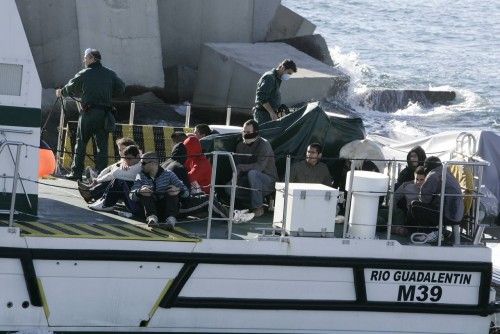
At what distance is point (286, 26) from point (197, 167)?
1586 cm

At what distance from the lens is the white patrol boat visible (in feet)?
31.1

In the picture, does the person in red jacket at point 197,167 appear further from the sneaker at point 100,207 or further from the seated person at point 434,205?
the seated person at point 434,205

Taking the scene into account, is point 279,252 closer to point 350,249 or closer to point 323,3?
point 350,249

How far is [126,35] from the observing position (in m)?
21.1

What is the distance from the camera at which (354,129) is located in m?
12.0

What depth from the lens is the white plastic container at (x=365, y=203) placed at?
10.3m

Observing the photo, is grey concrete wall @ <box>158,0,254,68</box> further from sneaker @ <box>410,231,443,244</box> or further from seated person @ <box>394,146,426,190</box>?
sneaker @ <box>410,231,443,244</box>

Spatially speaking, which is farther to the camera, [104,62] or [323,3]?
[323,3]

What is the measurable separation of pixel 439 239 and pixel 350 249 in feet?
2.76

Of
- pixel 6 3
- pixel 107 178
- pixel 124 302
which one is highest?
pixel 6 3

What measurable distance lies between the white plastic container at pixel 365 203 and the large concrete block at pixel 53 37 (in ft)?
34.2

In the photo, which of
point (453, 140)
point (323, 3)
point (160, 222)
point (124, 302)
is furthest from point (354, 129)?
point (323, 3)

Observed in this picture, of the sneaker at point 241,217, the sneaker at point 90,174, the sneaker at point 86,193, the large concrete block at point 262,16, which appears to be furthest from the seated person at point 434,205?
the large concrete block at point 262,16

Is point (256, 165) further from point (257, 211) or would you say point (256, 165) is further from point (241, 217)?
point (241, 217)
